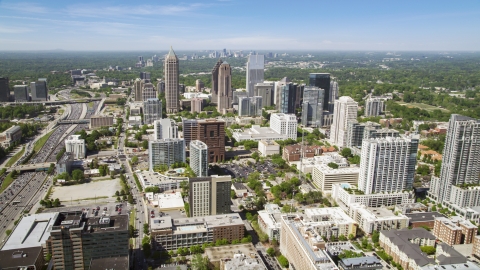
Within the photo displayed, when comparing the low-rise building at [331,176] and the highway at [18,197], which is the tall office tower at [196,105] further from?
the low-rise building at [331,176]

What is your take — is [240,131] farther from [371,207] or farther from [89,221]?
[89,221]

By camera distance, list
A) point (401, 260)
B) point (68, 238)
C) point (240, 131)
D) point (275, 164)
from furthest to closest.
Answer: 1. point (240, 131)
2. point (275, 164)
3. point (401, 260)
4. point (68, 238)

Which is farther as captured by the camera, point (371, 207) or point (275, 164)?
point (275, 164)

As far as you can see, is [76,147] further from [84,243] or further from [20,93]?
[20,93]

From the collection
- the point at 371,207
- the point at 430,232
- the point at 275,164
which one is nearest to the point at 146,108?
the point at 275,164

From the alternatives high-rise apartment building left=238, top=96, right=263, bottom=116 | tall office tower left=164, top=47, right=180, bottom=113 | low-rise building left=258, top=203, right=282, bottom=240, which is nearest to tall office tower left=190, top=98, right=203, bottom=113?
tall office tower left=164, top=47, right=180, bottom=113

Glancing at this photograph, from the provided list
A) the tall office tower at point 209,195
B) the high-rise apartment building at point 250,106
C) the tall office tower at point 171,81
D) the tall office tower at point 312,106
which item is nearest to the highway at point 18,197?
the tall office tower at point 209,195

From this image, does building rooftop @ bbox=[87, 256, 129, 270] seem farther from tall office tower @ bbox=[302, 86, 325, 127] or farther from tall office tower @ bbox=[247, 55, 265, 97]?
tall office tower @ bbox=[247, 55, 265, 97]
